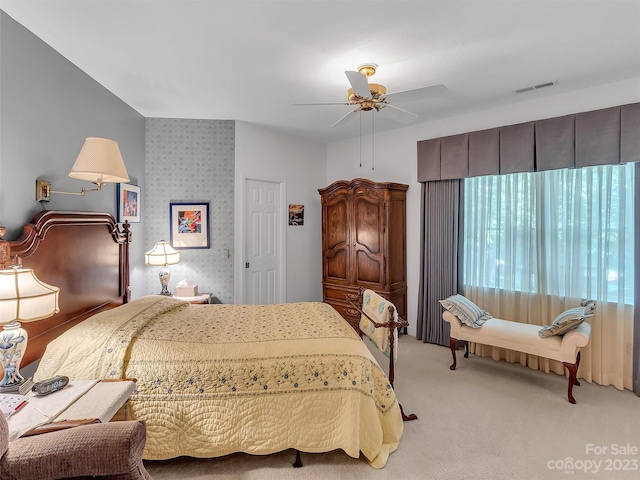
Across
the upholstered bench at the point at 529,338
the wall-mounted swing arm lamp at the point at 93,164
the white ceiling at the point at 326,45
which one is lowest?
the upholstered bench at the point at 529,338

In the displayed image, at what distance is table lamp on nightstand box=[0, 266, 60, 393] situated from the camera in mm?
1545

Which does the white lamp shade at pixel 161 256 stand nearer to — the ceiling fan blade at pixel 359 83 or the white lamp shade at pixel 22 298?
the white lamp shade at pixel 22 298

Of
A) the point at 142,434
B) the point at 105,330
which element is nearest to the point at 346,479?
the point at 142,434

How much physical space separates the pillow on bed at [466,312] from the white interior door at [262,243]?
7.41 feet

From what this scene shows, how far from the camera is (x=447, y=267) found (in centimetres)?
391

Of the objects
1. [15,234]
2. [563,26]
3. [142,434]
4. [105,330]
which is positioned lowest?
[142,434]

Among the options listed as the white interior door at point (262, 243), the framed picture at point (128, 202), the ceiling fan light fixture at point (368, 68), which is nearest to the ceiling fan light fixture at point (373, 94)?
the ceiling fan light fixture at point (368, 68)

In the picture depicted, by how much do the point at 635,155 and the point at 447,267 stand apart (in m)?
1.90

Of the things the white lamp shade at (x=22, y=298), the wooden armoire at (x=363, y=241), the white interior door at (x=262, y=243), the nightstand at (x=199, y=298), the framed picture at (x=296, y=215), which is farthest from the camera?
the framed picture at (x=296, y=215)

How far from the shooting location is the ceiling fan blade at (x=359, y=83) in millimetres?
2104

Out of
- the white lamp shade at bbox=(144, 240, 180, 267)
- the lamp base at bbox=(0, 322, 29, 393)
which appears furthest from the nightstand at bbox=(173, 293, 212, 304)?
the lamp base at bbox=(0, 322, 29, 393)

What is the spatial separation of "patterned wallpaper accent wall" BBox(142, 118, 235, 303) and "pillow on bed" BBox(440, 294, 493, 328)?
2.49m

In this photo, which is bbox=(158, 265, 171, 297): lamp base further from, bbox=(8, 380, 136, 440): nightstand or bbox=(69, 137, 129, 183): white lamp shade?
bbox=(8, 380, 136, 440): nightstand

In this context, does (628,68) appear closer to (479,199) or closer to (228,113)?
(479,199)
